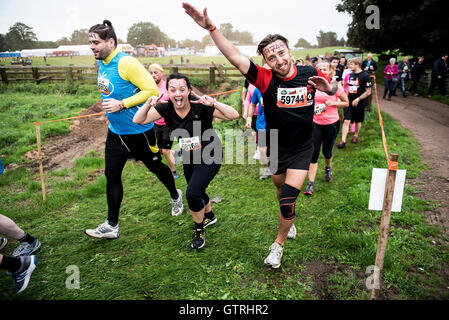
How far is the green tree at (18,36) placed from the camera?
12.3 m

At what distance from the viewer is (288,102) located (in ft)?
9.32

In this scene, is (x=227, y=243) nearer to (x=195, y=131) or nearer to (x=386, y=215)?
(x=195, y=131)

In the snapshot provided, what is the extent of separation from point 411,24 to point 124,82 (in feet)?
60.2

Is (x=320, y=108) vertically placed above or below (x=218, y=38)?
below

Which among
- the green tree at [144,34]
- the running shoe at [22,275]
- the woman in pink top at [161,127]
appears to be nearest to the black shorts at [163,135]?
the woman in pink top at [161,127]

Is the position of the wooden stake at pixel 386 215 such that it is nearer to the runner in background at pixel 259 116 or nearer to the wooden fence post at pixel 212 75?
the runner in background at pixel 259 116

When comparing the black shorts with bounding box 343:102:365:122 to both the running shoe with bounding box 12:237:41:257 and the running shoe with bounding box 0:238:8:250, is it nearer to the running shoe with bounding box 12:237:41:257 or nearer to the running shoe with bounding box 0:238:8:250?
the running shoe with bounding box 12:237:41:257

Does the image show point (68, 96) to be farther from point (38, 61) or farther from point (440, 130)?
point (440, 130)

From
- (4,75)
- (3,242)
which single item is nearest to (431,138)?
(3,242)

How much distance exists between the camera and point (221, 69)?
15.2 meters

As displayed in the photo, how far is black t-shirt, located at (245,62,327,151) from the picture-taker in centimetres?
279
